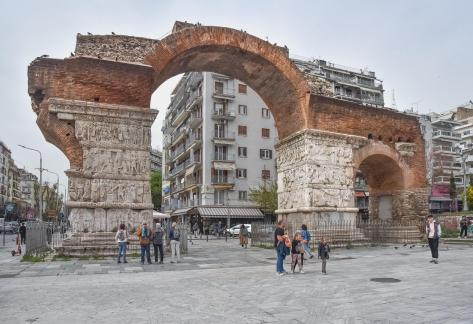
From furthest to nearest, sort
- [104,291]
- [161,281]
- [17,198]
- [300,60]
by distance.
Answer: [17,198], [300,60], [161,281], [104,291]

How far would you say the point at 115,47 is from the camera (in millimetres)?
15008

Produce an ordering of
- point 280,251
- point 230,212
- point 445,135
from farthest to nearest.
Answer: point 445,135 < point 230,212 < point 280,251

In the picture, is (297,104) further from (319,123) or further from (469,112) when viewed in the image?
(469,112)

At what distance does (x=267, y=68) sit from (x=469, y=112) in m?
65.3

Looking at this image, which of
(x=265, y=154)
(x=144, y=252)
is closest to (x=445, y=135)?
(x=265, y=154)

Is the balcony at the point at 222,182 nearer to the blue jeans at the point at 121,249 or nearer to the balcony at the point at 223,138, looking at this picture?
the balcony at the point at 223,138

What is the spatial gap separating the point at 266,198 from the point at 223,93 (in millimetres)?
11918

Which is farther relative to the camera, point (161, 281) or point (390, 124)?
point (390, 124)

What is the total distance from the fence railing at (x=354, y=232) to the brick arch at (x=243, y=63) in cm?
426

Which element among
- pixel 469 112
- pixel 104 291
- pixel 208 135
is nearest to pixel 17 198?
pixel 208 135

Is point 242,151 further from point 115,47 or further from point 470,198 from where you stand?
point 115,47

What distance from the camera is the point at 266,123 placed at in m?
43.5

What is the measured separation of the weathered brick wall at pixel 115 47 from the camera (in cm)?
1467

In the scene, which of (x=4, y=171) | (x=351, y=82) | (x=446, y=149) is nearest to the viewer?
(x=351, y=82)
